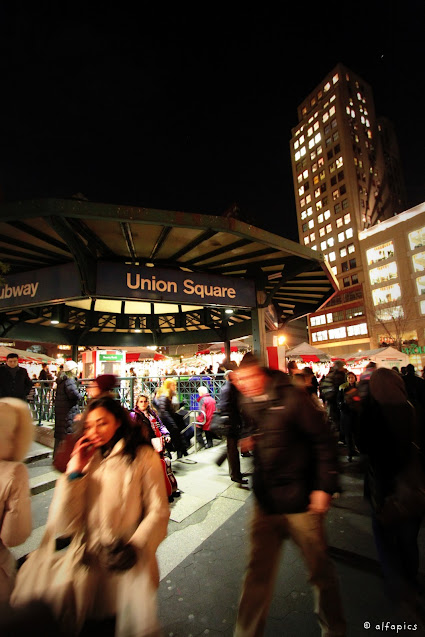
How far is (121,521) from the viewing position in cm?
182

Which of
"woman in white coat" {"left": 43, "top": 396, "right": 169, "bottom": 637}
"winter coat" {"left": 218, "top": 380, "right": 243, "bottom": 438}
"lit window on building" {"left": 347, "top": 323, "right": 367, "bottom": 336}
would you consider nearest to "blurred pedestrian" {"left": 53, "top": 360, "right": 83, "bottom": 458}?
"winter coat" {"left": 218, "top": 380, "right": 243, "bottom": 438}

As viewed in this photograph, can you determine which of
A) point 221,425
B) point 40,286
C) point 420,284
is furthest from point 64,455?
point 420,284

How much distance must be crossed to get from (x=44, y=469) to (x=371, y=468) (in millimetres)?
5972

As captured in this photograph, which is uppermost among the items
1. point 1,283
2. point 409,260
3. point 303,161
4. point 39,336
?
point 303,161

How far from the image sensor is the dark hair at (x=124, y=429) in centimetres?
200

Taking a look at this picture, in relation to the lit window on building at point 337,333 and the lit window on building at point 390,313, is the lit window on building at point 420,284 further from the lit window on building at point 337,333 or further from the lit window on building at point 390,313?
the lit window on building at point 337,333

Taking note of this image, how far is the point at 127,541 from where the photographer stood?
5.91ft

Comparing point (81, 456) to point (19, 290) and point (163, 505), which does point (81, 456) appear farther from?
point (19, 290)

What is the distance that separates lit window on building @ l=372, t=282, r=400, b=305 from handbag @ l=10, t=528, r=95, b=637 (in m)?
57.8

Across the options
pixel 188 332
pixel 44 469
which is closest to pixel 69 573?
pixel 44 469

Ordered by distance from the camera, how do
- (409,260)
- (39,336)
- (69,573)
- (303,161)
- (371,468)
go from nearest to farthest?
(69,573)
(371,468)
(39,336)
(409,260)
(303,161)

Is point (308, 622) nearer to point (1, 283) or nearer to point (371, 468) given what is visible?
point (371, 468)

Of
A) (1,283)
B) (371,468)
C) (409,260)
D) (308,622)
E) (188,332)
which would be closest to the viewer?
(308,622)

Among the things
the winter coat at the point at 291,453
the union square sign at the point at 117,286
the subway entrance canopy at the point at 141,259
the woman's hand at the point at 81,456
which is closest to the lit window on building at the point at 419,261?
the subway entrance canopy at the point at 141,259
